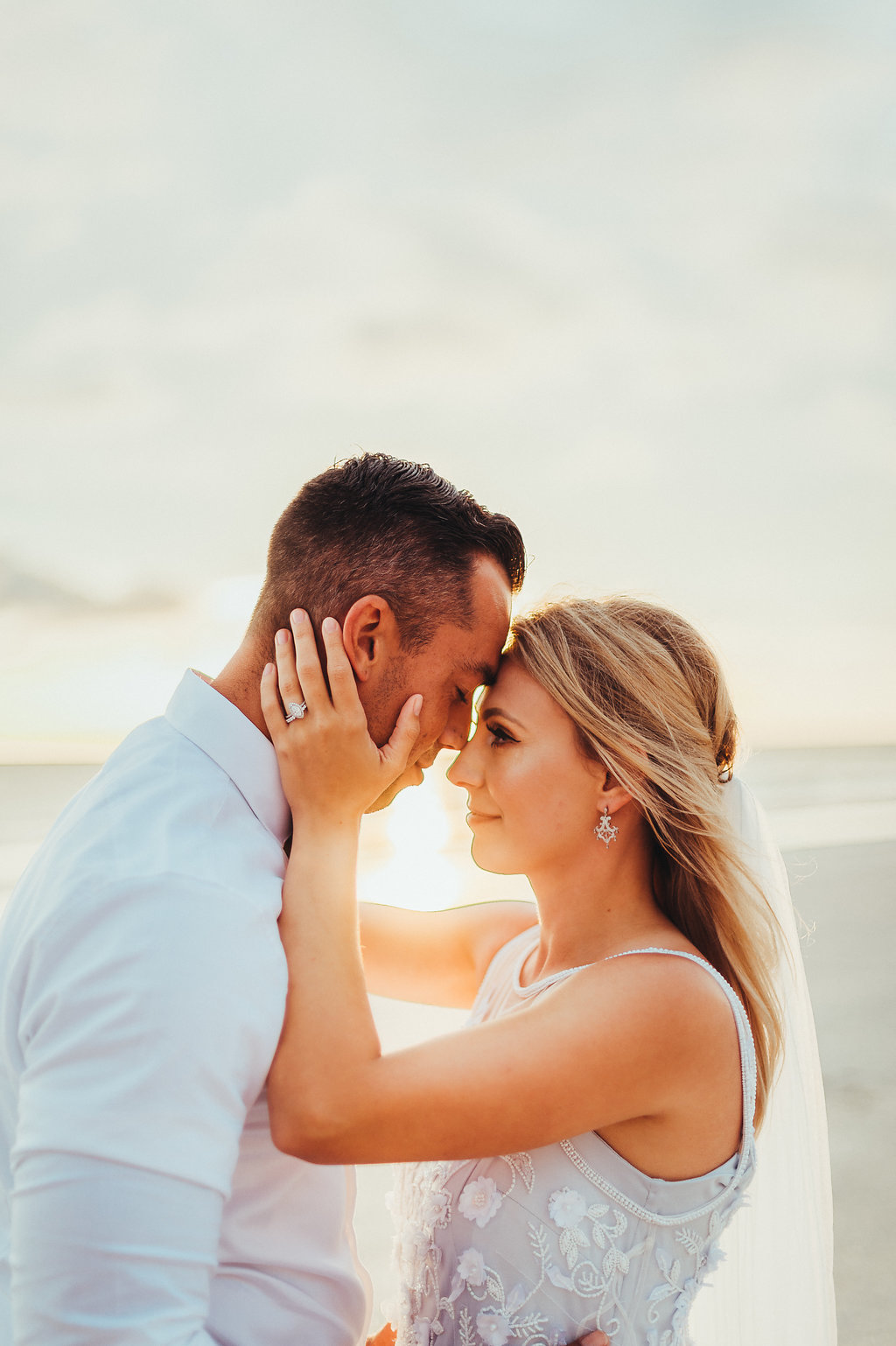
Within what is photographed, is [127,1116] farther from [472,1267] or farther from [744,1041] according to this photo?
[744,1041]

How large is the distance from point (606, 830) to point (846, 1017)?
5.48 meters

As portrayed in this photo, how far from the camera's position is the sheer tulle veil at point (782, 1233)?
3004 mm

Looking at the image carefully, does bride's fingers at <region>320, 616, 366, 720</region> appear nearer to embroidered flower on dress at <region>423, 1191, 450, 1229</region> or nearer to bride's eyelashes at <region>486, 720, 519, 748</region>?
bride's eyelashes at <region>486, 720, 519, 748</region>

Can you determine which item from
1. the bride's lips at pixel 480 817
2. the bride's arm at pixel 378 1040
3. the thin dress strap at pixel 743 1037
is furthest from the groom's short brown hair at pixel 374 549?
the thin dress strap at pixel 743 1037

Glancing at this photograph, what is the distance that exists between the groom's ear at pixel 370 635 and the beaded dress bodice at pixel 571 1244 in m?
0.97

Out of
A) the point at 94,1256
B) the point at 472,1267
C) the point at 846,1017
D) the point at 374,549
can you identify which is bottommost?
the point at 472,1267

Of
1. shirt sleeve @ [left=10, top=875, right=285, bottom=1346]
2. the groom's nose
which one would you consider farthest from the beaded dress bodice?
shirt sleeve @ [left=10, top=875, right=285, bottom=1346]

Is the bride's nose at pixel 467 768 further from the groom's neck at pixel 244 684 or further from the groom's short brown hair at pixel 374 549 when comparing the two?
the groom's neck at pixel 244 684

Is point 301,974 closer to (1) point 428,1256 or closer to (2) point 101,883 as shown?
(2) point 101,883

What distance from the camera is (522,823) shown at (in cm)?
255

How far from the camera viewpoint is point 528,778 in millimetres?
2525

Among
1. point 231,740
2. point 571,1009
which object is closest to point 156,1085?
point 231,740

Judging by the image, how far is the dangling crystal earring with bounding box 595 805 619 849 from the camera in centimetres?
258

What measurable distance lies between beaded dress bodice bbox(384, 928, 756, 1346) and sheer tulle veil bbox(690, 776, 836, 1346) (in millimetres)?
870
